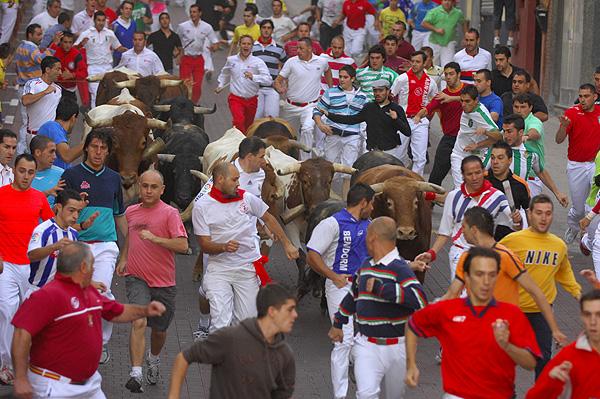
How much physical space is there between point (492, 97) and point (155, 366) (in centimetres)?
689

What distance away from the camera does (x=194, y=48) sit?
26.5 metres

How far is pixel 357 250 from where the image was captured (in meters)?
11.7

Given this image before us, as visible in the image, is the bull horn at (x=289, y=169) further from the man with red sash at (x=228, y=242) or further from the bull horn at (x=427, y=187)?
the man with red sash at (x=228, y=242)

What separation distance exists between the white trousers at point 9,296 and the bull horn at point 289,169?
4.30m

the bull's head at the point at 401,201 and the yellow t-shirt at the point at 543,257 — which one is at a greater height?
the yellow t-shirt at the point at 543,257

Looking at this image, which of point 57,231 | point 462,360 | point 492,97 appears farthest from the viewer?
point 492,97

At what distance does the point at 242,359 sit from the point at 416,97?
12.0m

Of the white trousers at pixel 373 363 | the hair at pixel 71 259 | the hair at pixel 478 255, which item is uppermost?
the hair at pixel 71 259

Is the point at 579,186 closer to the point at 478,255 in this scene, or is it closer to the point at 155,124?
the point at 155,124

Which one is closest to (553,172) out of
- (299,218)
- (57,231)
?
(299,218)

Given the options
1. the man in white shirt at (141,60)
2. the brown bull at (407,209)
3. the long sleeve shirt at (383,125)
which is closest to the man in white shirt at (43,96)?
the long sleeve shirt at (383,125)

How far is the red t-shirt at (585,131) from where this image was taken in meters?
17.0

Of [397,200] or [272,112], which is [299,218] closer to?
[397,200]

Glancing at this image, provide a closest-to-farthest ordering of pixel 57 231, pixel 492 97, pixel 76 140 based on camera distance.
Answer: pixel 57 231 < pixel 492 97 < pixel 76 140
